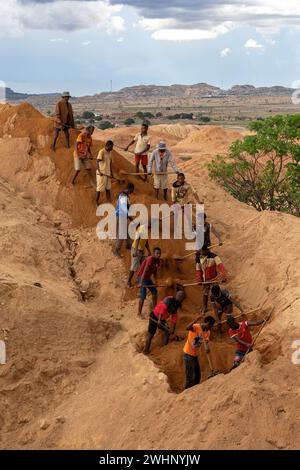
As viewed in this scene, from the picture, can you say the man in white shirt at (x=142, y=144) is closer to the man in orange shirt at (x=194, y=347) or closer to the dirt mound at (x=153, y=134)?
the man in orange shirt at (x=194, y=347)

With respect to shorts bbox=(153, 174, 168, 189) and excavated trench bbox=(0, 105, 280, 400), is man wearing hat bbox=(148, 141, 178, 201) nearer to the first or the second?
shorts bbox=(153, 174, 168, 189)

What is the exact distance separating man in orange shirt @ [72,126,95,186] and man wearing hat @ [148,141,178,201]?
1.25m

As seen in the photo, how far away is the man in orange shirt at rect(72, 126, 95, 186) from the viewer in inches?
467

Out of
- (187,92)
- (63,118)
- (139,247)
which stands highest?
(187,92)

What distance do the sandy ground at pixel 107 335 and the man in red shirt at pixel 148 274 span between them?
1.36 feet

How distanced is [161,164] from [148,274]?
130 inches

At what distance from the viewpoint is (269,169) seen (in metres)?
17.9

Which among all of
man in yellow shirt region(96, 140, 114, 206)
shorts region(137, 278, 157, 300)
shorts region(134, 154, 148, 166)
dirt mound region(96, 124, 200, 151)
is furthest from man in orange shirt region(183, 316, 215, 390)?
dirt mound region(96, 124, 200, 151)

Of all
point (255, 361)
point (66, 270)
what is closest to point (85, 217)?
point (66, 270)

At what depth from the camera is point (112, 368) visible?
8.42 m

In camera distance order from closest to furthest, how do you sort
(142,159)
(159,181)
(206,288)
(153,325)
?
(153,325), (206,288), (159,181), (142,159)

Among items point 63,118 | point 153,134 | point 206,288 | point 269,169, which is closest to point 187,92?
point 153,134

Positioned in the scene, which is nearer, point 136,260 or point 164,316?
point 164,316

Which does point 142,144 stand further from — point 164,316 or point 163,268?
point 164,316
